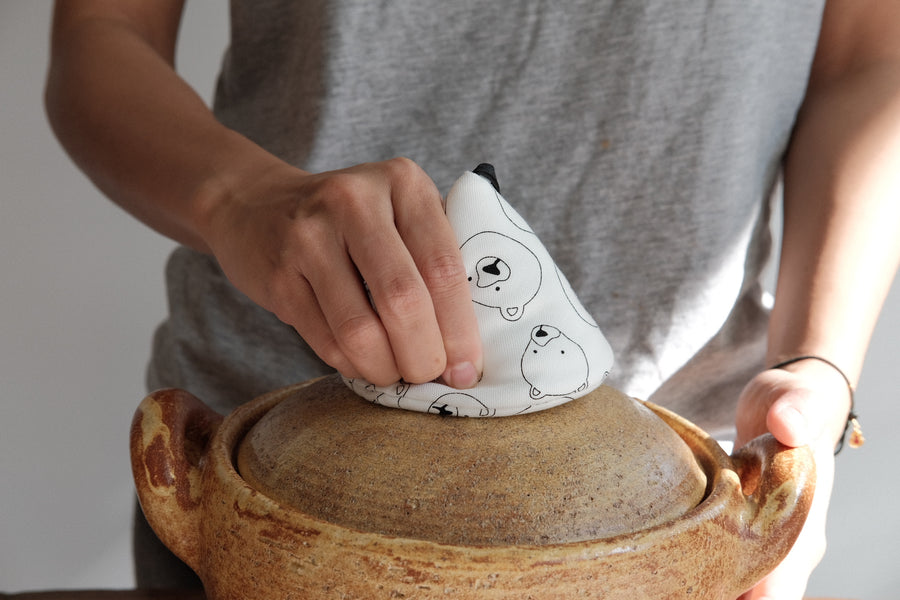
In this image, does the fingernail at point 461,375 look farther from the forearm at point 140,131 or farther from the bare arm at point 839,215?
the bare arm at point 839,215

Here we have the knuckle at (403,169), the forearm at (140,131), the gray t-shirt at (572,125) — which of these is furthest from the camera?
the gray t-shirt at (572,125)

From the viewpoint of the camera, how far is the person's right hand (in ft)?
1.88

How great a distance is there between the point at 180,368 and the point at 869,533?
163 centimetres

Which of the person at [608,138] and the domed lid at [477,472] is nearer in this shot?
the domed lid at [477,472]

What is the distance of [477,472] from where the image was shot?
1.80 ft

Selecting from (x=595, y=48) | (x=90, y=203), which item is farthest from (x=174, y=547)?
(x=90, y=203)

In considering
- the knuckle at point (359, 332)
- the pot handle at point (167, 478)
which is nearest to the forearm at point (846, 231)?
the knuckle at point (359, 332)

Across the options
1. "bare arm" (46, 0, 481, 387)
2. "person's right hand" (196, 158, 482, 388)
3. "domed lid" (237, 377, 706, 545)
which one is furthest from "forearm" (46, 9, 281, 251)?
"domed lid" (237, 377, 706, 545)

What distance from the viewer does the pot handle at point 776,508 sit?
596 mm

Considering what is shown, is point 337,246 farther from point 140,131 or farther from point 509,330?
point 140,131

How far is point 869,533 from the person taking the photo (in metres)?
1.92

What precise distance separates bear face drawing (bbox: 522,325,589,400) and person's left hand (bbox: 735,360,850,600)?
6.9 inches

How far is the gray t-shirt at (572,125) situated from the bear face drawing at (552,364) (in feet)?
1.49

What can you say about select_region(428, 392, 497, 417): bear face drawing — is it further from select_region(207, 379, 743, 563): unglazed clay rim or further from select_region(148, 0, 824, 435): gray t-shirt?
select_region(148, 0, 824, 435): gray t-shirt
